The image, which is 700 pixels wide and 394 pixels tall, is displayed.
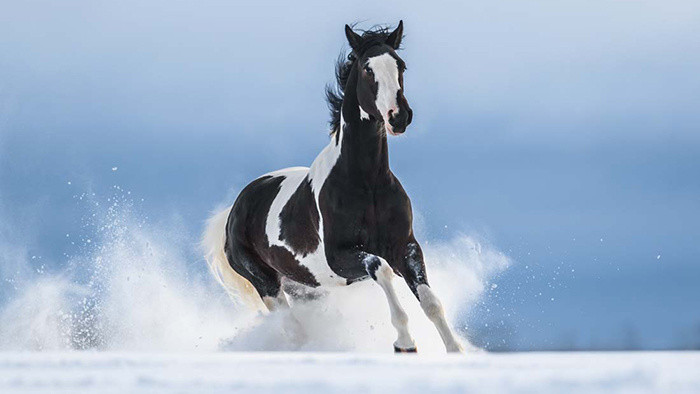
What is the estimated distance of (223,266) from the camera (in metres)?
7.71

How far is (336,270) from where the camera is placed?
5379mm

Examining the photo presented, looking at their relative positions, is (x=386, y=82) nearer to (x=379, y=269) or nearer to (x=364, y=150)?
(x=364, y=150)

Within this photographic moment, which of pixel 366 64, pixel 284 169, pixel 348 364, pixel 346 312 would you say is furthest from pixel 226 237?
pixel 348 364

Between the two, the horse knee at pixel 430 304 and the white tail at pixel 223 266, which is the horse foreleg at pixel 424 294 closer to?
the horse knee at pixel 430 304

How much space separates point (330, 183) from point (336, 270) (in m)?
0.55

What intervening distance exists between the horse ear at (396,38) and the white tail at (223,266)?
288 cm

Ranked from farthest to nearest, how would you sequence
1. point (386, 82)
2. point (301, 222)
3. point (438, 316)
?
point (301, 222) → point (386, 82) → point (438, 316)

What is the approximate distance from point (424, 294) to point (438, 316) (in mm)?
159

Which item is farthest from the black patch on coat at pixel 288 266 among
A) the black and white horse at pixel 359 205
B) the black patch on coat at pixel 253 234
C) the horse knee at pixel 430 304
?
the horse knee at pixel 430 304

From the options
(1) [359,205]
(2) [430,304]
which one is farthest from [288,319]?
(2) [430,304]

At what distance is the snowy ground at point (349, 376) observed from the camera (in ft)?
3.94

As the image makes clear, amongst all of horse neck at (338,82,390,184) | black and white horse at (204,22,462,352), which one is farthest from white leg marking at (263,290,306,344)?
horse neck at (338,82,390,184)

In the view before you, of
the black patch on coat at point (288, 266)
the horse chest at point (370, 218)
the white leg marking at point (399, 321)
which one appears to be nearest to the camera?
the white leg marking at point (399, 321)

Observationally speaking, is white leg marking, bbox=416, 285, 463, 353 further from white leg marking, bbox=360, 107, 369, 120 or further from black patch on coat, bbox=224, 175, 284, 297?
black patch on coat, bbox=224, 175, 284, 297
